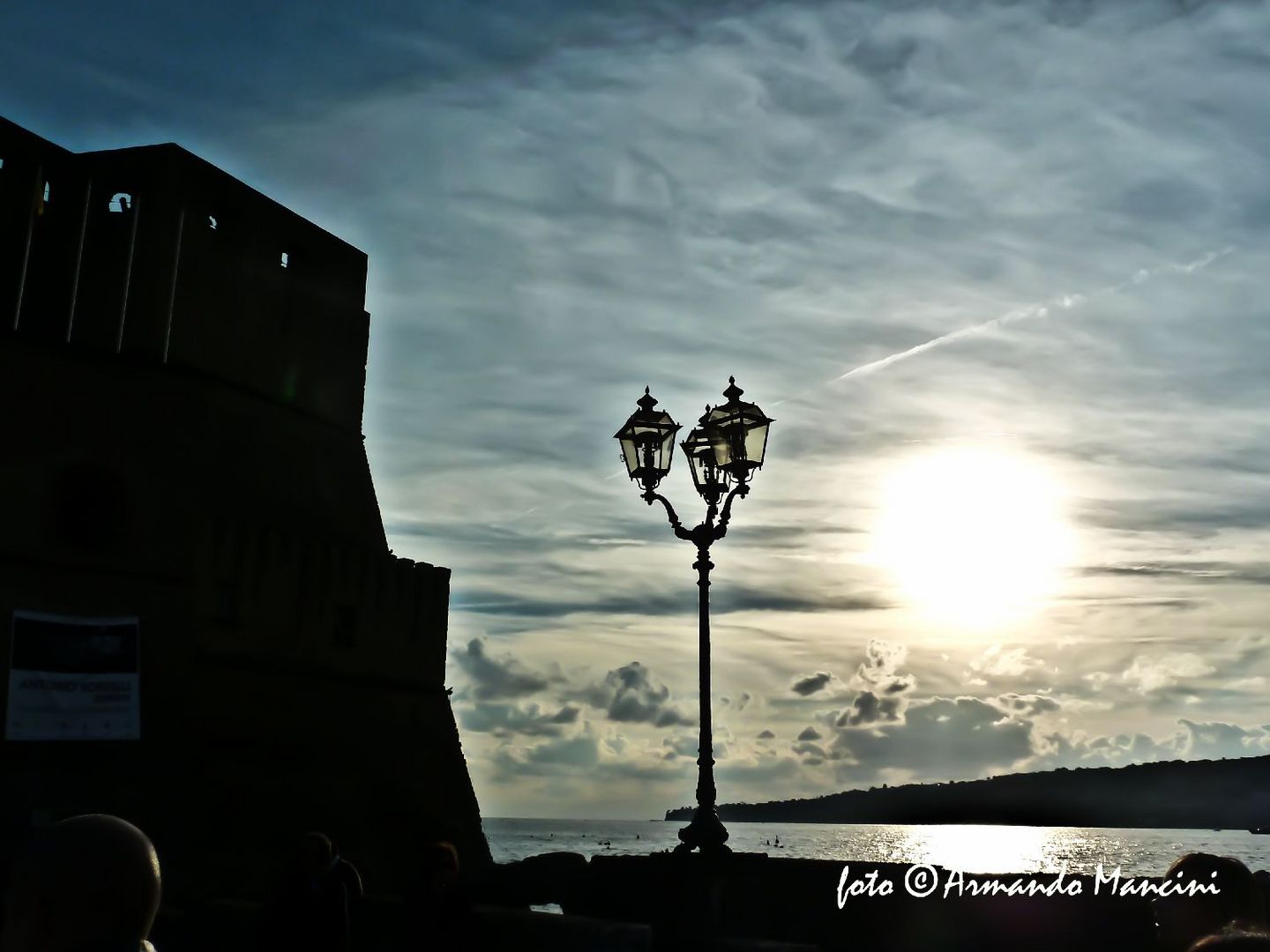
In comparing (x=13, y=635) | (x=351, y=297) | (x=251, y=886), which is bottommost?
(x=251, y=886)

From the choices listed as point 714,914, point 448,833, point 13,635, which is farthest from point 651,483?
point 448,833

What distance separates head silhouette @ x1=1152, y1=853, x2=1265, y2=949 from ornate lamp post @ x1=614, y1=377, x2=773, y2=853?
6.43 meters

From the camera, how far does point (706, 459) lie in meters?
10.1

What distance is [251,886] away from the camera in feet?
60.7

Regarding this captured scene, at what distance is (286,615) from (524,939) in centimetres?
1413

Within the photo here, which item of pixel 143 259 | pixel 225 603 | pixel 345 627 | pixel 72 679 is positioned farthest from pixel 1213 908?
A: pixel 143 259

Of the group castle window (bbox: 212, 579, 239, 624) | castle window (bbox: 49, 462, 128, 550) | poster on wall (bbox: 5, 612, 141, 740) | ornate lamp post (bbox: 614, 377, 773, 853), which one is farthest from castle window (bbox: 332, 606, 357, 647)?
ornate lamp post (bbox: 614, 377, 773, 853)

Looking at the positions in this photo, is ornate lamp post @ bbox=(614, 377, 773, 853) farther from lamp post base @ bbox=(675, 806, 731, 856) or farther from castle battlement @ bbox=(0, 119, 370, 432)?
castle battlement @ bbox=(0, 119, 370, 432)

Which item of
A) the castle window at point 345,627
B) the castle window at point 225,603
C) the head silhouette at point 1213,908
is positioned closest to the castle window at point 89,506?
the castle window at point 225,603

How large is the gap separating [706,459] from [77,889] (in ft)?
27.2

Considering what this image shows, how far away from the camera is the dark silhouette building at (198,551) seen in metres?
17.7

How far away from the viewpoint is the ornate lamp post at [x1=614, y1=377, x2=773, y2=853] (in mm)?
9477

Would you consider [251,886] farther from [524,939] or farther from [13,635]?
[524,939]

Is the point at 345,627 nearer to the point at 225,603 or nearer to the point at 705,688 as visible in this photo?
the point at 225,603
